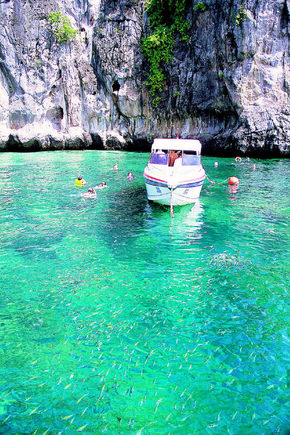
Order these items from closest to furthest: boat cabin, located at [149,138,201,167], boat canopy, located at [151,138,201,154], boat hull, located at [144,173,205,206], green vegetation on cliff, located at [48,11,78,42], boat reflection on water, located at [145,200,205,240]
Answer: boat reflection on water, located at [145,200,205,240] → boat hull, located at [144,173,205,206] → boat cabin, located at [149,138,201,167] → boat canopy, located at [151,138,201,154] → green vegetation on cliff, located at [48,11,78,42]

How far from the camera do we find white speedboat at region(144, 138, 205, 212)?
14242mm

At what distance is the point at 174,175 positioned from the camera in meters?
14.3

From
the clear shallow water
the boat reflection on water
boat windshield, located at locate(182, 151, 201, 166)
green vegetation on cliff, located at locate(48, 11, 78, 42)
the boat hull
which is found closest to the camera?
the clear shallow water

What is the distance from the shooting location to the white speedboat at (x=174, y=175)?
46.7 ft

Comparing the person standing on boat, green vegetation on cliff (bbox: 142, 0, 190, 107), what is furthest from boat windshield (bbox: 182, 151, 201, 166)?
green vegetation on cliff (bbox: 142, 0, 190, 107)

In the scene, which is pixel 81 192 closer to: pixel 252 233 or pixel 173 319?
pixel 252 233

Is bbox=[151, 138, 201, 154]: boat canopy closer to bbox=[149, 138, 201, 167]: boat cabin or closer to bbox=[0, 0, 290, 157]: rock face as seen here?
bbox=[149, 138, 201, 167]: boat cabin

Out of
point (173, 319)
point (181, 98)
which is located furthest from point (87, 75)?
point (173, 319)

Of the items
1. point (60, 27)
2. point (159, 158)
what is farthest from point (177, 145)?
point (60, 27)

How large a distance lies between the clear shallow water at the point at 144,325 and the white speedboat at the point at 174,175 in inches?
64.9

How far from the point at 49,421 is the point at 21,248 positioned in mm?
6808

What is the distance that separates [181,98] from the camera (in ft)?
122

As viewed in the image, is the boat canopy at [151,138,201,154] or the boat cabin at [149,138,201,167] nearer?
the boat cabin at [149,138,201,167]

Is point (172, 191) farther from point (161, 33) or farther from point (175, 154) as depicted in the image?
point (161, 33)
